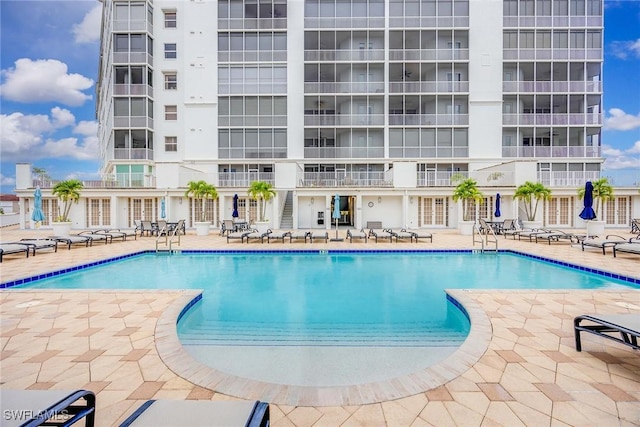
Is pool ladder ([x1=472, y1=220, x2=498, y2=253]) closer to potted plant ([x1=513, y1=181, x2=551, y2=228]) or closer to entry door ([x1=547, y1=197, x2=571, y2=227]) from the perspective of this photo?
potted plant ([x1=513, y1=181, x2=551, y2=228])

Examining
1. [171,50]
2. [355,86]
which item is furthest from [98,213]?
[355,86]

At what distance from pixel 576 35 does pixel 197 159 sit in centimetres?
3069

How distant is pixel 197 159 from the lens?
82.8ft

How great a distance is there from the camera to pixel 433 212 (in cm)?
2111

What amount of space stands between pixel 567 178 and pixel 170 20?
32216 millimetres

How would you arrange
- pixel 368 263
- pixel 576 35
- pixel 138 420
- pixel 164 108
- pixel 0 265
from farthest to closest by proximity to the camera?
pixel 164 108
pixel 576 35
pixel 368 263
pixel 0 265
pixel 138 420

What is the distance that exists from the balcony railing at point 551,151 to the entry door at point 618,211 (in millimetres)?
4623

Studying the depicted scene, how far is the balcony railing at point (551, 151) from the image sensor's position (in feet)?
79.3

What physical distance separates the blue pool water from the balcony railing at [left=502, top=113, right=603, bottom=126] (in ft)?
59.2

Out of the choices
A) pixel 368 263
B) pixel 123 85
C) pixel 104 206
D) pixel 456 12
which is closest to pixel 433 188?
pixel 368 263

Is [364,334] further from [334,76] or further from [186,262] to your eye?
[334,76]

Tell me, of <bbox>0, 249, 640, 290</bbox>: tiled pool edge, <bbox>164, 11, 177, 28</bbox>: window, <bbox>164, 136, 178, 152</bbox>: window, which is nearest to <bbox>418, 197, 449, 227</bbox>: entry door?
<bbox>0, 249, 640, 290</bbox>: tiled pool edge

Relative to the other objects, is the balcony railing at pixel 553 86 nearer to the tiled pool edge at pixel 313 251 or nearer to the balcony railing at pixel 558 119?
the balcony railing at pixel 558 119

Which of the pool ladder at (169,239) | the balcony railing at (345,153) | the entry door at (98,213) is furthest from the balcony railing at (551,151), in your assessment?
the entry door at (98,213)
